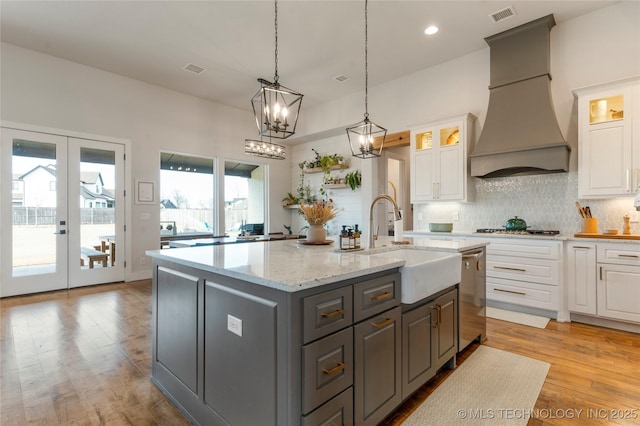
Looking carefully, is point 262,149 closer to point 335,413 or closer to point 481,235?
point 481,235

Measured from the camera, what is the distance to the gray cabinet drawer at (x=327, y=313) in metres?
1.28

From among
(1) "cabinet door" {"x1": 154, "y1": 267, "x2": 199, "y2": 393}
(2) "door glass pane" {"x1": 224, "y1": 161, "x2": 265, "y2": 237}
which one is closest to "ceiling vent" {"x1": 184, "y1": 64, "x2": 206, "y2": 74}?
(2) "door glass pane" {"x1": 224, "y1": 161, "x2": 265, "y2": 237}

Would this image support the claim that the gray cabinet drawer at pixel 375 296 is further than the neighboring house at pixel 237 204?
No

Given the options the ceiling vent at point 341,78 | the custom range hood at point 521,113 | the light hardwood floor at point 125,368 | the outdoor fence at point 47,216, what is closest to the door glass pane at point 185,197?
the outdoor fence at point 47,216

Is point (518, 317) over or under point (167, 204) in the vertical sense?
under

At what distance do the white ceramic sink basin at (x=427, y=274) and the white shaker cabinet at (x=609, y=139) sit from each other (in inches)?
96.8

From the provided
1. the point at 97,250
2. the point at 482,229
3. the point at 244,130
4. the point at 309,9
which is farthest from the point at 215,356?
the point at 244,130

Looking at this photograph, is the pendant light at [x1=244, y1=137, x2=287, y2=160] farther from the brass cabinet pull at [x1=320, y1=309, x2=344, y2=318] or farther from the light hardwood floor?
the brass cabinet pull at [x1=320, y1=309, x2=344, y2=318]

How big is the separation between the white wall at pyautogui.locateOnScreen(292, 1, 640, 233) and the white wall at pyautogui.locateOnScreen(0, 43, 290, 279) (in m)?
3.57

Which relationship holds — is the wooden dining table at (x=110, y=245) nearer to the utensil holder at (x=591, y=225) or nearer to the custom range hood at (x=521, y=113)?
the custom range hood at (x=521, y=113)

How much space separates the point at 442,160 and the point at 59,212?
19.7 feet

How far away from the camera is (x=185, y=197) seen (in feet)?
21.2

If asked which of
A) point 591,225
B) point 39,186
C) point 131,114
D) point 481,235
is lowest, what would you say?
point 481,235

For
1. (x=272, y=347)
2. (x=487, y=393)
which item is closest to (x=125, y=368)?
(x=272, y=347)
